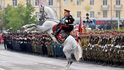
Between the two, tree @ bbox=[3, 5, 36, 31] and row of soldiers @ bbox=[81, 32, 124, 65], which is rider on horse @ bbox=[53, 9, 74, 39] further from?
tree @ bbox=[3, 5, 36, 31]

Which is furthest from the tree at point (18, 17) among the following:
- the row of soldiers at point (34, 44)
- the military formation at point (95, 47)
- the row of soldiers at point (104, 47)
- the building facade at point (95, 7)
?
the row of soldiers at point (104, 47)

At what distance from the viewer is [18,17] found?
71000mm

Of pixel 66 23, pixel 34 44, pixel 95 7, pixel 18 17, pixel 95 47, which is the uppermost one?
pixel 66 23

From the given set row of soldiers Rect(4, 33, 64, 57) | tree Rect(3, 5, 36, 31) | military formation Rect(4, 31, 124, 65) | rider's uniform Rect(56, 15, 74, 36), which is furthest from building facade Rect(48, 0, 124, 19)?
rider's uniform Rect(56, 15, 74, 36)

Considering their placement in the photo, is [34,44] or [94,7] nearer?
[34,44]

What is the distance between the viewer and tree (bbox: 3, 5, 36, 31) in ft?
222

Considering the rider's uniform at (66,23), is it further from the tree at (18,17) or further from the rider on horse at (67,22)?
the tree at (18,17)

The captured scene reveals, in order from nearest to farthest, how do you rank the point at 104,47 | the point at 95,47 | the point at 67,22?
the point at 67,22 < the point at 104,47 < the point at 95,47

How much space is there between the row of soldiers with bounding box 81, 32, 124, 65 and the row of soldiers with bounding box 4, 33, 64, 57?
2668mm

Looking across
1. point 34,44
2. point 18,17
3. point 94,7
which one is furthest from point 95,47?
point 94,7

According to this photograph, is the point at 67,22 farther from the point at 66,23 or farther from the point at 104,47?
the point at 104,47

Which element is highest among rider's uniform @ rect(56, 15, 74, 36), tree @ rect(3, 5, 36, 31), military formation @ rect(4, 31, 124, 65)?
rider's uniform @ rect(56, 15, 74, 36)

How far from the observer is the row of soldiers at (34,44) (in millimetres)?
27172

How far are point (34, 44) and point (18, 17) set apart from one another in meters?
40.4
